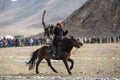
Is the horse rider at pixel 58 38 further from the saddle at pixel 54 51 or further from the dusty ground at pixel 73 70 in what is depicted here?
the dusty ground at pixel 73 70

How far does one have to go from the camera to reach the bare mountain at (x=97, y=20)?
10588 centimetres

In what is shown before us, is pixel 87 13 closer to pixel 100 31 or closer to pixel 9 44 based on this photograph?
pixel 100 31

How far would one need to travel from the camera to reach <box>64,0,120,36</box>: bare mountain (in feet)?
347

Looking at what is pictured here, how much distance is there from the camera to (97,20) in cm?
11325

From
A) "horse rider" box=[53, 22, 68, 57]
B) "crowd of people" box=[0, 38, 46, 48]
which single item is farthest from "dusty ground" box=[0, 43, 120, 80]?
"crowd of people" box=[0, 38, 46, 48]

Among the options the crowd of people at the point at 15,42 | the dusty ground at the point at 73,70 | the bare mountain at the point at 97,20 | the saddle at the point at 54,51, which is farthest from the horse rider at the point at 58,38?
the bare mountain at the point at 97,20

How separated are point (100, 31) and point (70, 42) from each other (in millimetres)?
85049

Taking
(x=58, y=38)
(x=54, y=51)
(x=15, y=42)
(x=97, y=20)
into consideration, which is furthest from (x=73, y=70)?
(x=97, y=20)

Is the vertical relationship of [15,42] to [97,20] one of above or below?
below

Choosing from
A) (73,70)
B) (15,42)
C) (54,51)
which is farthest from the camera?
(15,42)

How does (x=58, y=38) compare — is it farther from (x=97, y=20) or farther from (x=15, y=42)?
(x=97, y=20)

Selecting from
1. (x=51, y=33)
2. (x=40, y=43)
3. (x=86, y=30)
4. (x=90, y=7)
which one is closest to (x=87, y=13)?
(x=90, y=7)

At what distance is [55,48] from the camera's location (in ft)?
70.2

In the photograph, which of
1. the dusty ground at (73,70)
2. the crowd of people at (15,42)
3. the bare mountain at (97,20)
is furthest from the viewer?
the bare mountain at (97,20)
